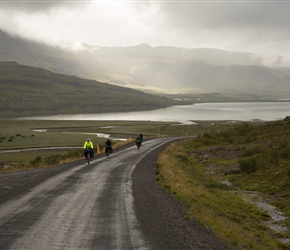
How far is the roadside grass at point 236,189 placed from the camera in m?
13.5

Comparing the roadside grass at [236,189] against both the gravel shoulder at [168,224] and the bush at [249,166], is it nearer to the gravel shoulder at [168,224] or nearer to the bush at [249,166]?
the bush at [249,166]

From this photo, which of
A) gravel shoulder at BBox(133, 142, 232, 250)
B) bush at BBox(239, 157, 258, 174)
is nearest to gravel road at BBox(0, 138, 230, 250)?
gravel shoulder at BBox(133, 142, 232, 250)

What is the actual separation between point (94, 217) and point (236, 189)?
15.4 metres

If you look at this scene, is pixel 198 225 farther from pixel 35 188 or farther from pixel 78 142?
pixel 78 142

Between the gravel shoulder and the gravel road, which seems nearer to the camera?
the gravel road

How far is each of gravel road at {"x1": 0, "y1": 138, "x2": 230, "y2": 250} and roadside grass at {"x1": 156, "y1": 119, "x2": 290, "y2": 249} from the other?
3.62 ft

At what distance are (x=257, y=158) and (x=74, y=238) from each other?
80.2 feet

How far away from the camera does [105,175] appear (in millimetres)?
24766

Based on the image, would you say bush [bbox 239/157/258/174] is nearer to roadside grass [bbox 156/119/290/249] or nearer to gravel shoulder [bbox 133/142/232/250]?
roadside grass [bbox 156/119/290/249]

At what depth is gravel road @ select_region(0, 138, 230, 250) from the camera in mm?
10000

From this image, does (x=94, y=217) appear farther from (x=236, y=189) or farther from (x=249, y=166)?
(x=249, y=166)

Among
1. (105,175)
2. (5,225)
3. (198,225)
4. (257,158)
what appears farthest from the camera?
(257,158)

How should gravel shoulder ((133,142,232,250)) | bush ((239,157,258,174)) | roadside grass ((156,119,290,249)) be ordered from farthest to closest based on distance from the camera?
bush ((239,157,258,174))
roadside grass ((156,119,290,249))
gravel shoulder ((133,142,232,250))

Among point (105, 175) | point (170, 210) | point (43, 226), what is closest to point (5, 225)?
point (43, 226)
